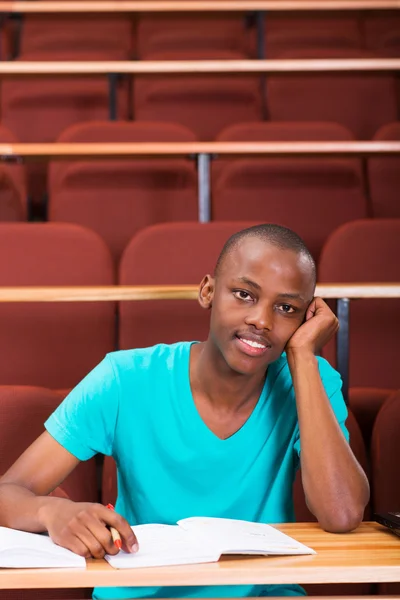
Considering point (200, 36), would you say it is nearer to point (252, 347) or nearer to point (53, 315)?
point (53, 315)

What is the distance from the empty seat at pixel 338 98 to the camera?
4.10 ft

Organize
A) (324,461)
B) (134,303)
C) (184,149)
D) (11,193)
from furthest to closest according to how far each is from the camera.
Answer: (11,193) → (184,149) → (134,303) → (324,461)

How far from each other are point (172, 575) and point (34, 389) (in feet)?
0.94

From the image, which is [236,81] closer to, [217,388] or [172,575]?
[217,388]

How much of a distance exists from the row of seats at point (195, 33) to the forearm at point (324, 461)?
1003 millimetres

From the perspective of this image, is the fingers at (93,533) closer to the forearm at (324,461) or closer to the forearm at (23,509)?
the forearm at (23,509)

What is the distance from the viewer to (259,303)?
18.6 inches

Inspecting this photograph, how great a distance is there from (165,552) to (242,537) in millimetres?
38

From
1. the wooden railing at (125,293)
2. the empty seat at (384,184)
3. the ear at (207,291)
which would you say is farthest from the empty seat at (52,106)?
the ear at (207,291)

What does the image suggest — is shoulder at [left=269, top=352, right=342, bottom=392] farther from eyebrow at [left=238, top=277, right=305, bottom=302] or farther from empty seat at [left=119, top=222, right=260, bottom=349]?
empty seat at [left=119, top=222, right=260, bottom=349]

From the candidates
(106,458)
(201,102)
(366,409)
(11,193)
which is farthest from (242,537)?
(201,102)

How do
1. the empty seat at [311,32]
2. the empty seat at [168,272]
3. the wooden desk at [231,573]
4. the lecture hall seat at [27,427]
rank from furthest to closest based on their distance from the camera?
the empty seat at [311,32], the empty seat at [168,272], the lecture hall seat at [27,427], the wooden desk at [231,573]

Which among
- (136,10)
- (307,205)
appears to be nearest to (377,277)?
(307,205)

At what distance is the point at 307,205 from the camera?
3.31ft
